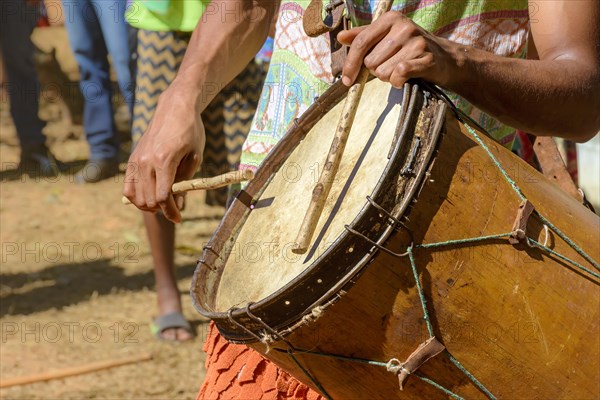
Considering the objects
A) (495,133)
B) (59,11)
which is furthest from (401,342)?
(59,11)

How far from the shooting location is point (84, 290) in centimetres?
540

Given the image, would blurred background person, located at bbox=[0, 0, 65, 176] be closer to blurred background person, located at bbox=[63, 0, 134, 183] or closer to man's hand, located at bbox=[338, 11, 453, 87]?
blurred background person, located at bbox=[63, 0, 134, 183]

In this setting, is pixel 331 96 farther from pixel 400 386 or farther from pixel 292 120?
pixel 400 386

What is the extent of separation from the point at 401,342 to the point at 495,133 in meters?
0.76

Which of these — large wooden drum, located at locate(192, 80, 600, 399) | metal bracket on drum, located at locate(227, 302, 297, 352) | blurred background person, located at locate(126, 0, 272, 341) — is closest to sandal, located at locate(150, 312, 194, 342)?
blurred background person, located at locate(126, 0, 272, 341)

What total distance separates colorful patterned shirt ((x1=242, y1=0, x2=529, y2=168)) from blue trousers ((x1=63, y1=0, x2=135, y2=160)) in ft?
13.4

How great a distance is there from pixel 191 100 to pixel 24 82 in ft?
19.3

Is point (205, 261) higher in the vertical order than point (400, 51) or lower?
lower

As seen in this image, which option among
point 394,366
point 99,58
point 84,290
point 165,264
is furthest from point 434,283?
point 99,58

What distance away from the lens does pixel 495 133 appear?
2.34m

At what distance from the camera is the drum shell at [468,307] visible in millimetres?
1747

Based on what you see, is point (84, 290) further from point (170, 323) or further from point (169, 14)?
point (169, 14)

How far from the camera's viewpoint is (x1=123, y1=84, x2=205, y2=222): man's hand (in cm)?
206

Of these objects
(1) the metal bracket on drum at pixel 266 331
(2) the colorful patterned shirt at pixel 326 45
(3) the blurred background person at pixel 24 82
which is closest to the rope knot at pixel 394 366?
(1) the metal bracket on drum at pixel 266 331
